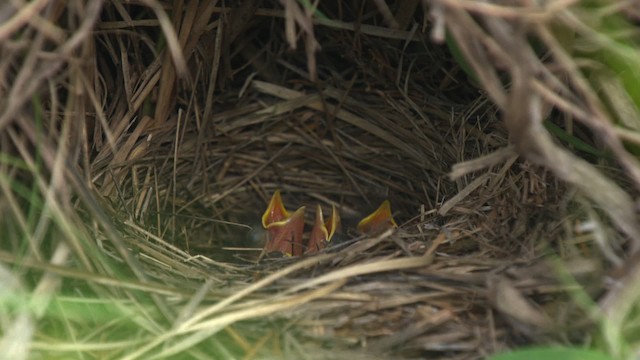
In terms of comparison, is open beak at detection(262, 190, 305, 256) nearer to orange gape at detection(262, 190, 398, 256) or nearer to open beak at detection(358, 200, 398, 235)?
orange gape at detection(262, 190, 398, 256)

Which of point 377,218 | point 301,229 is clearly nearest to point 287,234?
→ point 301,229

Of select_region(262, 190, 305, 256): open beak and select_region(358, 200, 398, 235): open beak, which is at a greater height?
select_region(358, 200, 398, 235): open beak

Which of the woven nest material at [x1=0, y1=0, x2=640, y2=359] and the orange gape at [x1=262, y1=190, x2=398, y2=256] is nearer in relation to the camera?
the woven nest material at [x1=0, y1=0, x2=640, y2=359]

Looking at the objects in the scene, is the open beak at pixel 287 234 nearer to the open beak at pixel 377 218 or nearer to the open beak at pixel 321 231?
the open beak at pixel 321 231

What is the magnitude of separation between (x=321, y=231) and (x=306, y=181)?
0.28 metres

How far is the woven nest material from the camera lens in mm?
1024

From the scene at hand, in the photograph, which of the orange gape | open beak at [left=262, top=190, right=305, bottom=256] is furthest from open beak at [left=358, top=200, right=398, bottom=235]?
open beak at [left=262, top=190, right=305, bottom=256]

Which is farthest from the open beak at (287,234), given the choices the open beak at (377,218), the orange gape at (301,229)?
the open beak at (377,218)

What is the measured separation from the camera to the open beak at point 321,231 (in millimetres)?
1872

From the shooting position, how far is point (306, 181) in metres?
2.15

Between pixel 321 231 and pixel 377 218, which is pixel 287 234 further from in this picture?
pixel 377 218

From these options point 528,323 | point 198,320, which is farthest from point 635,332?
point 198,320

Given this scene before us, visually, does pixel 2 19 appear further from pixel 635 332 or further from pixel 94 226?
pixel 635 332

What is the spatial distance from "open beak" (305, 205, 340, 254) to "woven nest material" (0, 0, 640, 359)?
0.05m
